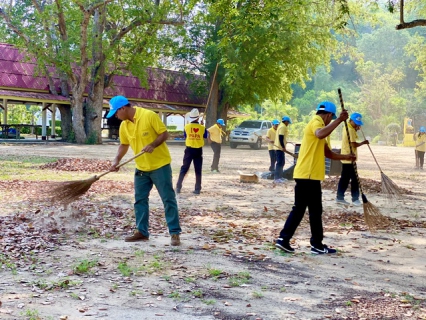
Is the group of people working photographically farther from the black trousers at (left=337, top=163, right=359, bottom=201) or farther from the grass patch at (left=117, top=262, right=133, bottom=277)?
the black trousers at (left=337, top=163, right=359, bottom=201)

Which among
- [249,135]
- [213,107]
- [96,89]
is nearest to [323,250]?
[96,89]

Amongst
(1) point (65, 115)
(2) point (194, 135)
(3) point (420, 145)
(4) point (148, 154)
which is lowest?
(3) point (420, 145)

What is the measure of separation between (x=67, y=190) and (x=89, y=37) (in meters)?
→ 26.5

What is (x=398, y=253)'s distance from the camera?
785cm

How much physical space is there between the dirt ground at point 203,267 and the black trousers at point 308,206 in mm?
270

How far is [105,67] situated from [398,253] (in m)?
30.2

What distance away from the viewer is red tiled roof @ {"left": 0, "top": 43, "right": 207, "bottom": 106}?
38.1 meters

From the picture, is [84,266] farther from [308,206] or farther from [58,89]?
[58,89]

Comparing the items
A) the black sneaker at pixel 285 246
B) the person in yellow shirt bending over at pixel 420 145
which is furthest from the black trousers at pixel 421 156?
the black sneaker at pixel 285 246

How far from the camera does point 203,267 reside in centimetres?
667

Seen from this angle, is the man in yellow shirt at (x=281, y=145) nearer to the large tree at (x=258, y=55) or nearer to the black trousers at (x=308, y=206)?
the black trousers at (x=308, y=206)

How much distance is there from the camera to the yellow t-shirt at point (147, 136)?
768 cm

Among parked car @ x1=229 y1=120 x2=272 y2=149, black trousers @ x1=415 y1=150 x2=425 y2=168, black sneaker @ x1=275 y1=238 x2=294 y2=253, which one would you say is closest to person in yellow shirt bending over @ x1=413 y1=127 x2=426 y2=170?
black trousers @ x1=415 y1=150 x2=425 y2=168

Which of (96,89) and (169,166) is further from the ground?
Result: (96,89)
